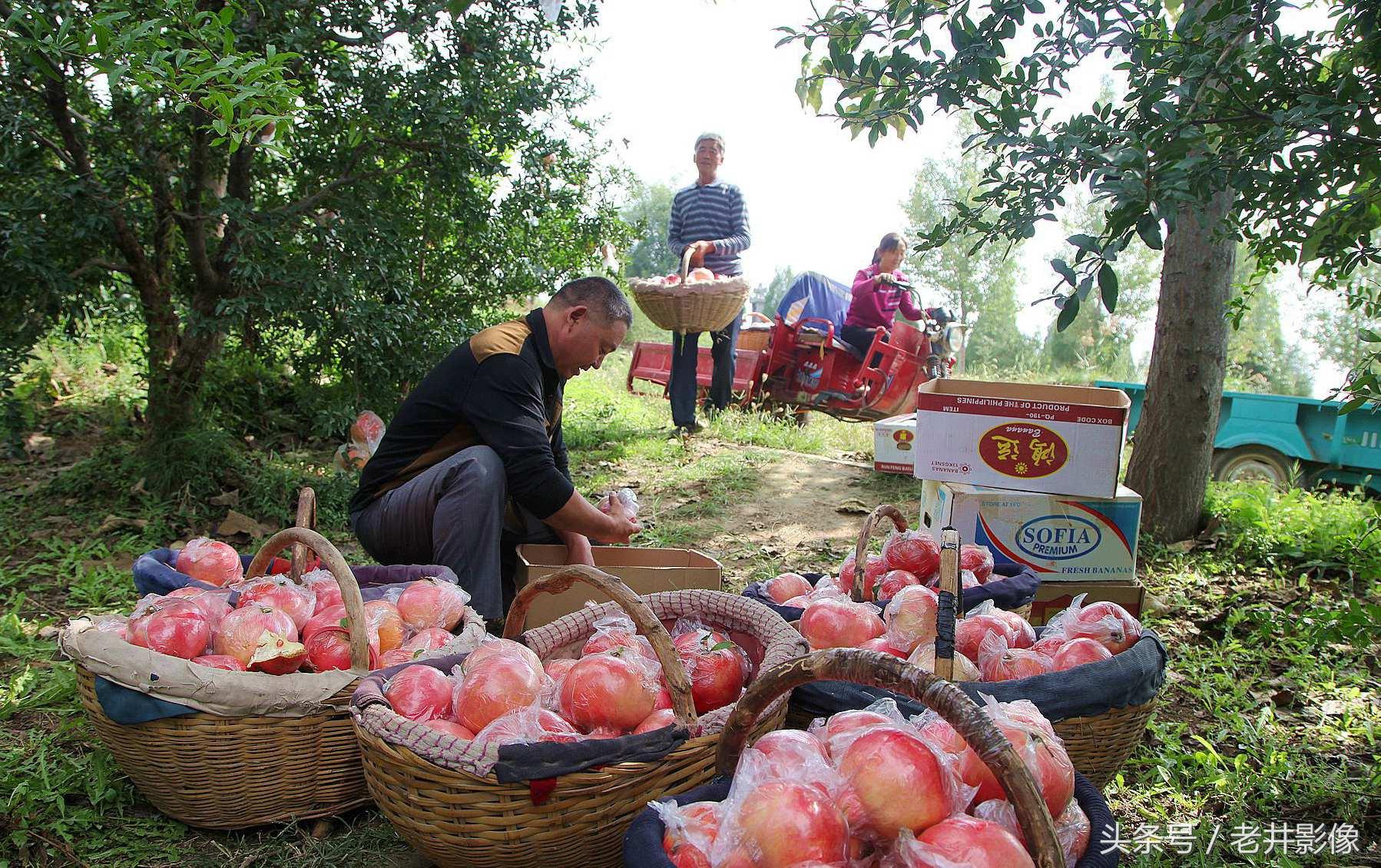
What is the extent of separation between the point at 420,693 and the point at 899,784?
1.09 metres

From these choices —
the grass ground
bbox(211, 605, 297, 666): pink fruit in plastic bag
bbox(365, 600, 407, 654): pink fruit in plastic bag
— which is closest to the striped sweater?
the grass ground

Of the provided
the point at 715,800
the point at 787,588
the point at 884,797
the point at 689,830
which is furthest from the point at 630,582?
the point at 884,797

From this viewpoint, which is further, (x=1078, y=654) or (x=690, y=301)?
(x=690, y=301)

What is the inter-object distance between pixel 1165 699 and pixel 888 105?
241 centimetres

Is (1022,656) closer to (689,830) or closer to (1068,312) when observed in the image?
(1068,312)

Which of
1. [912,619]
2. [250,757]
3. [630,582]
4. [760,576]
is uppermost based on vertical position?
[912,619]

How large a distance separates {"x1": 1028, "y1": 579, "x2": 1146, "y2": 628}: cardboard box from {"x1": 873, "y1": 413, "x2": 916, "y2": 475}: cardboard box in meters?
2.57

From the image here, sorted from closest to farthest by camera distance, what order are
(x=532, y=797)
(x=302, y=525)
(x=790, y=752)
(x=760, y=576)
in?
(x=790, y=752), (x=532, y=797), (x=302, y=525), (x=760, y=576)

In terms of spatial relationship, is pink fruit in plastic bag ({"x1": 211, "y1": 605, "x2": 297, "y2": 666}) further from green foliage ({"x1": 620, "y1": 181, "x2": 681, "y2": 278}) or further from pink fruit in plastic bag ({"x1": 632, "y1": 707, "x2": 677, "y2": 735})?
green foliage ({"x1": 620, "y1": 181, "x2": 681, "y2": 278})

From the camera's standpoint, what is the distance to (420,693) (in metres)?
1.93

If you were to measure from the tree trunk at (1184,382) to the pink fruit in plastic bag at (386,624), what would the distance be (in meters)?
4.23

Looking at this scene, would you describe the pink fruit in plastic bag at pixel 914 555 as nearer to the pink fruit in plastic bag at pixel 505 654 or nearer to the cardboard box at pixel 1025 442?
the cardboard box at pixel 1025 442

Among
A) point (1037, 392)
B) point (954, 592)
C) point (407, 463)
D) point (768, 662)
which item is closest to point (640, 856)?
point (768, 662)

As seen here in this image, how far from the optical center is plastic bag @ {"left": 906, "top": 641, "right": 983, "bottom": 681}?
1.99 m
